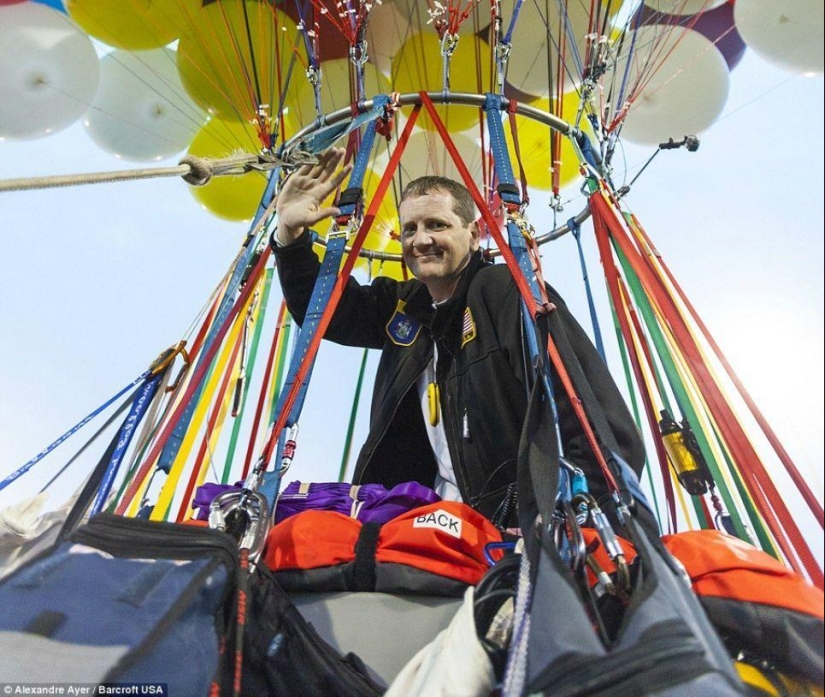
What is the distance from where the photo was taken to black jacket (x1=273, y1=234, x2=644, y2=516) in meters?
1.29

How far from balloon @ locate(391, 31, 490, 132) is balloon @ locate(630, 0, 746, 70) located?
752 mm

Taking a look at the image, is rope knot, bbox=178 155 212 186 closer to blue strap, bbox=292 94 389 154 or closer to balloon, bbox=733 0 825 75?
blue strap, bbox=292 94 389 154

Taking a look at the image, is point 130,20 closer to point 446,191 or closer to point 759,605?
point 446,191

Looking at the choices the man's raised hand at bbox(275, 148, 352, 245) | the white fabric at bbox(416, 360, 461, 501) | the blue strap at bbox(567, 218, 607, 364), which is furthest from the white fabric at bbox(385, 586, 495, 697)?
the blue strap at bbox(567, 218, 607, 364)

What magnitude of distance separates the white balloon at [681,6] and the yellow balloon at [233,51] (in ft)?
5.47

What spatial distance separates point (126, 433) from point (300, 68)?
7.69 ft

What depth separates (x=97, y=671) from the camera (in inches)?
28.3

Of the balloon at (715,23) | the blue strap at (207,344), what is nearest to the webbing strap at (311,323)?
the blue strap at (207,344)

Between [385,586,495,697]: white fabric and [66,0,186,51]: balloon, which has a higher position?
[66,0,186,51]: balloon

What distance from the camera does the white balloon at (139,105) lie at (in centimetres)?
303

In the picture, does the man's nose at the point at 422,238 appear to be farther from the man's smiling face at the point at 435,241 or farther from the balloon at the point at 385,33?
the balloon at the point at 385,33

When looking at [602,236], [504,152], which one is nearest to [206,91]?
[504,152]

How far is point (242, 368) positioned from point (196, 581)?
4.97ft

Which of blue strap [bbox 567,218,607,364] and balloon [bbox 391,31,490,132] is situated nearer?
blue strap [bbox 567,218,607,364]
